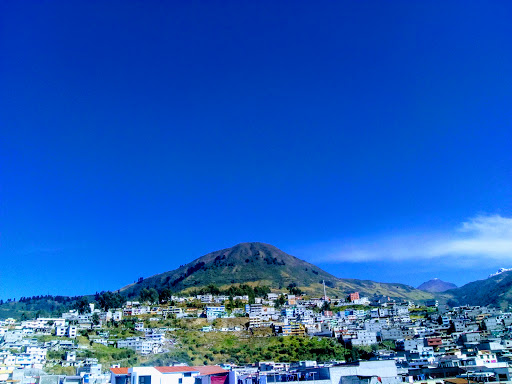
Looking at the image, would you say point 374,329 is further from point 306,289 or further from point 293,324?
point 306,289

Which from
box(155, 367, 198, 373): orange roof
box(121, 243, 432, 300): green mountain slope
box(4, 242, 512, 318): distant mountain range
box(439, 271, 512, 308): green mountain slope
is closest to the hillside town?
box(155, 367, 198, 373): orange roof

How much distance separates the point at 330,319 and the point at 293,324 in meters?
8.93

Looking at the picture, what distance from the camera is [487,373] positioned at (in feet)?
90.5

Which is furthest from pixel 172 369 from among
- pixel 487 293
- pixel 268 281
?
pixel 487 293

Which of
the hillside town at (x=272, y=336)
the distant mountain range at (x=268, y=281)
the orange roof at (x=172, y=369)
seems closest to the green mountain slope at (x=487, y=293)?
the distant mountain range at (x=268, y=281)

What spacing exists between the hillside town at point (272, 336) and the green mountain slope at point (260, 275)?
37859 mm

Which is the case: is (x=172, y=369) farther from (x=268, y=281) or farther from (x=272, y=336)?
(x=268, y=281)

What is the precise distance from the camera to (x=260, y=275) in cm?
14225

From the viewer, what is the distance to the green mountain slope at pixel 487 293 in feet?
339

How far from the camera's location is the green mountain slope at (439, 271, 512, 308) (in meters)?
103

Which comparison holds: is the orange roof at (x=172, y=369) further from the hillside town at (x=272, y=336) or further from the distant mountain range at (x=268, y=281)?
the distant mountain range at (x=268, y=281)

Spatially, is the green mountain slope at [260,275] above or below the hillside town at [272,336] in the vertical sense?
above

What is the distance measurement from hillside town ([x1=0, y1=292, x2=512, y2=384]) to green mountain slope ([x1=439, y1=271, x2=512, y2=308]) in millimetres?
28568

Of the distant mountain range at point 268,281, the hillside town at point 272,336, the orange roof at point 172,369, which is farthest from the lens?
the distant mountain range at point 268,281
